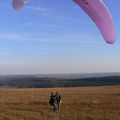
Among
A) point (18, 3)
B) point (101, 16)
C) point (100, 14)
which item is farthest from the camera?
point (101, 16)

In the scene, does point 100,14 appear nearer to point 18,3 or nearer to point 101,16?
point 101,16

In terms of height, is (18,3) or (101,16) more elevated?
(18,3)

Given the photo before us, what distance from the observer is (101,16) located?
1927cm

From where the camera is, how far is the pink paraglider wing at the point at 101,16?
739 inches

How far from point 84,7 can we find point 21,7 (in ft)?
10.6

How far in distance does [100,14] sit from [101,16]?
0.15m

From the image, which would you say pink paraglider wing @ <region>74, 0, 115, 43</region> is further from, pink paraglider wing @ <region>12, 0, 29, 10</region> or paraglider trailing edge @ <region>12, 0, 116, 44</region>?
pink paraglider wing @ <region>12, 0, 29, 10</region>

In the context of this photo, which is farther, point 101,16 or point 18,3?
point 101,16

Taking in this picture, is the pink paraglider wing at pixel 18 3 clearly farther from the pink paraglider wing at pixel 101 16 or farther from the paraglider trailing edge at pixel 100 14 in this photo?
the pink paraglider wing at pixel 101 16

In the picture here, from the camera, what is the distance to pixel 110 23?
19.3m

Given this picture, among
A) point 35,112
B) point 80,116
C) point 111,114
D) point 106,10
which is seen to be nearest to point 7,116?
point 35,112

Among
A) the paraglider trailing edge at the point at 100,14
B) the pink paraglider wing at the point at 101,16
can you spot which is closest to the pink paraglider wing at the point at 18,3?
the paraglider trailing edge at the point at 100,14

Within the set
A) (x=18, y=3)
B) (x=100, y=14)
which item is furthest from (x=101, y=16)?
(x=18, y=3)

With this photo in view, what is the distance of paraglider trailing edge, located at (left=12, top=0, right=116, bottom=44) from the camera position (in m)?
18.7
